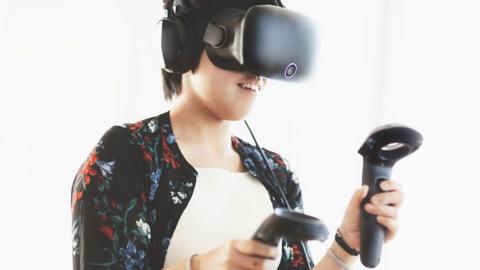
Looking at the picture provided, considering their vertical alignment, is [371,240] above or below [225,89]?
below

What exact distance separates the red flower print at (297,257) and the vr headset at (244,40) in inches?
10.9

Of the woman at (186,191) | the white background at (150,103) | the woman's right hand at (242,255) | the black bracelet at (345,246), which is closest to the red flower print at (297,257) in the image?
the woman at (186,191)

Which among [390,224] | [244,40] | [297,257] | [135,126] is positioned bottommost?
[297,257]

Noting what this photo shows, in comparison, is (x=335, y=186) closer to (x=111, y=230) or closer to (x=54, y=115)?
(x=54, y=115)

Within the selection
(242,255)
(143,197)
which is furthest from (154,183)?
(242,255)

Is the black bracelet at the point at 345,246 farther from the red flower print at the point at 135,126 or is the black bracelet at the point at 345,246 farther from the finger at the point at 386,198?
the red flower print at the point at 135,126

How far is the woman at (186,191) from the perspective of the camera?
632 millimetres

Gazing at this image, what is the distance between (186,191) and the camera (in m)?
0.71

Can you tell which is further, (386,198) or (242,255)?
(386,198)

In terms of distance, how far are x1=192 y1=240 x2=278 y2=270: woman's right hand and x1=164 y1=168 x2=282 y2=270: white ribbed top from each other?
148 millimetres

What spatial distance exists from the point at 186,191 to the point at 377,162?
0.25 m

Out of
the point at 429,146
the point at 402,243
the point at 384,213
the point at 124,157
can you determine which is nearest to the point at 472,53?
the point at 429,146

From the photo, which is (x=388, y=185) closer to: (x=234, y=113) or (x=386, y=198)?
(x=386, y=198)

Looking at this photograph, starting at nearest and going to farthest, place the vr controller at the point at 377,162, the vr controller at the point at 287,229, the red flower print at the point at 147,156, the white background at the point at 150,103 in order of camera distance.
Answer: the vr controller at the point at 287,229 < the vr controller at the point at 377,162 < the red flower print at the point at 147,156 < the white background at the point at 150,103
